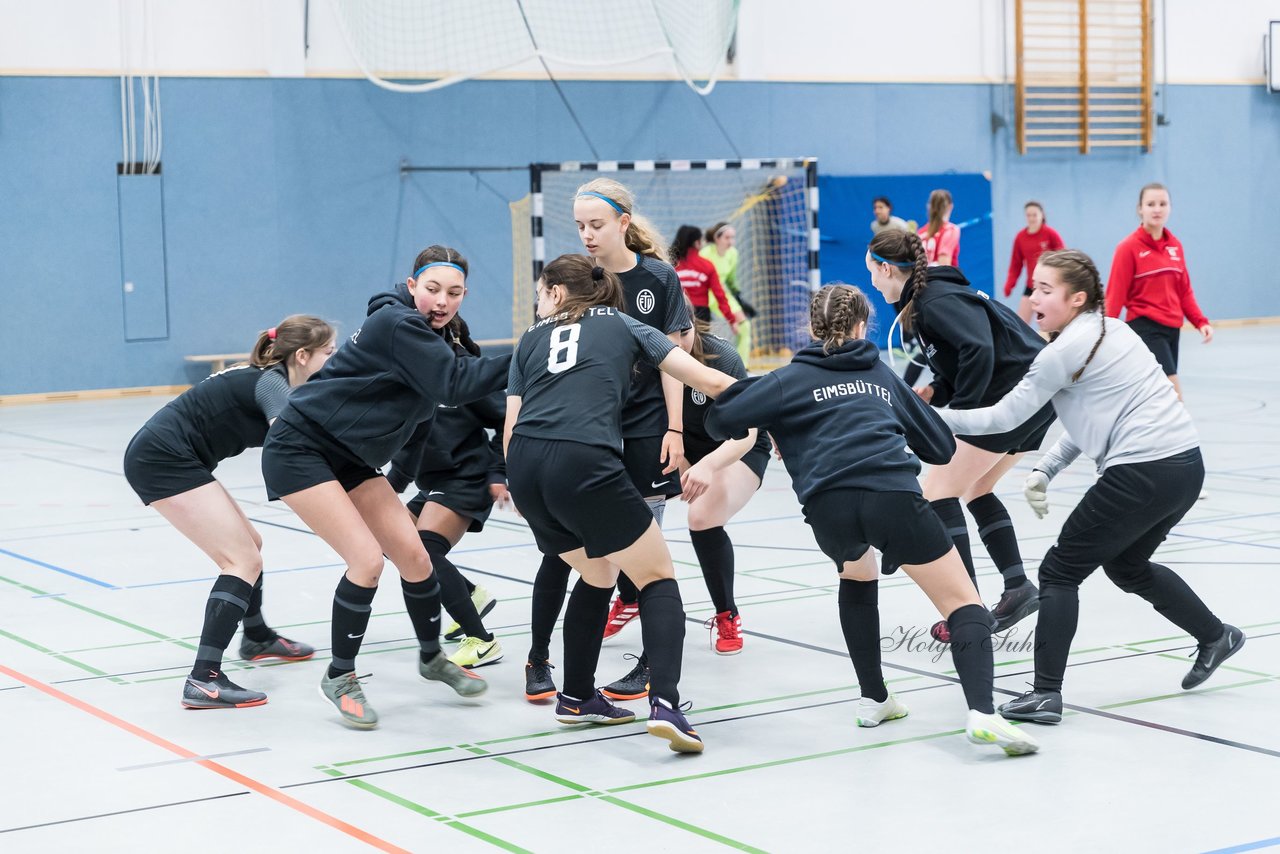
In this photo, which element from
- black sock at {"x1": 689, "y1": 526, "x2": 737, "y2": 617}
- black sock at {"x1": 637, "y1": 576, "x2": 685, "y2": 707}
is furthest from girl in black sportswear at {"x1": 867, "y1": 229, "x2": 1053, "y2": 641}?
black sock at {"x1": 637, "y1": 576, "x2": 685, "y2": 707}

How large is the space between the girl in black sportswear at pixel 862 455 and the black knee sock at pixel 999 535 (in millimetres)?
1590

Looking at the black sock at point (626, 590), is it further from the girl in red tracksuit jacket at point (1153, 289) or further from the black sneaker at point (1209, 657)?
the girl in red tracksuit jacket at point (1153, 289)

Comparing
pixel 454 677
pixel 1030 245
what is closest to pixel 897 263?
pixel 454 677

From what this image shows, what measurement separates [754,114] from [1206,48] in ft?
25.1

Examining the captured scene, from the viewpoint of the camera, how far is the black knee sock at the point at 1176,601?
4.71 m

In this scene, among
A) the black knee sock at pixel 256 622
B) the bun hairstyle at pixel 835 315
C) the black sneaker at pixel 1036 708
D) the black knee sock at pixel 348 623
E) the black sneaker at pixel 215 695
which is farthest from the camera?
the black knee sock at pixel 256 622

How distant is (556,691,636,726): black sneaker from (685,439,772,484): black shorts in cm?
126

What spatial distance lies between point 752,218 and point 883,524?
15364mm

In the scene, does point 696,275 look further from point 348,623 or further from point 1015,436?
point 348,623

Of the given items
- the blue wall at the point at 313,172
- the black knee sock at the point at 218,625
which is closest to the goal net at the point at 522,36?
the blue wall at the point at 313,172

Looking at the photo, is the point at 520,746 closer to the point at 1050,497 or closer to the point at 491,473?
the point at 491,473

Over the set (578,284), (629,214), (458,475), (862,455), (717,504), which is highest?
(629,214)

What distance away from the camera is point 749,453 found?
5.88 m

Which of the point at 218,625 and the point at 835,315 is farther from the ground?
the point at 835,315
